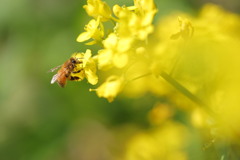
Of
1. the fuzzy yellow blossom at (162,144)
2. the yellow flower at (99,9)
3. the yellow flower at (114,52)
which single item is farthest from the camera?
the fuzzy yellow blossom at (162,144)

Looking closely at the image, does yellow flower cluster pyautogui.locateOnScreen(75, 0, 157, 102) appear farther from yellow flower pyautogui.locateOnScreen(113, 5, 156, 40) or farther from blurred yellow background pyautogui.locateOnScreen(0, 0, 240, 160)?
blurred yellow background pyautogui.locateOnScreen(0, 0, 240, 160)

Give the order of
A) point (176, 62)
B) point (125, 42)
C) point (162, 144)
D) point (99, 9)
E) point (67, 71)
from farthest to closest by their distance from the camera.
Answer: point (162, 144), point (67, 71), point (99, 9), point (176, 62), point (125, 42)

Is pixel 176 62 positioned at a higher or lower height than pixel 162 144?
higher

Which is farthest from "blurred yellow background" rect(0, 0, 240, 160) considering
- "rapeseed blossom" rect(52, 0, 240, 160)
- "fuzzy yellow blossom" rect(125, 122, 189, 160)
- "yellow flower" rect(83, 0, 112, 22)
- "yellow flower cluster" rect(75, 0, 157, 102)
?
"yellow flower cluster" rect(75, 0, 157, 102)

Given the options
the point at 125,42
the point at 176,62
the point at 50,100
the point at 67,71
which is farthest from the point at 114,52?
the point at 50,100

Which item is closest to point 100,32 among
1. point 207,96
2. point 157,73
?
point 157,73

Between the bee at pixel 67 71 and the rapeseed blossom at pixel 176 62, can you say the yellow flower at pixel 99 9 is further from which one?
the bee at pixel 67 71

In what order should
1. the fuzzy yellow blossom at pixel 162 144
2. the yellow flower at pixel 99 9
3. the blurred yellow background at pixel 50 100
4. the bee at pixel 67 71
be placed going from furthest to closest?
the blurred yellow background at pixel 50 100 → the fuzzy yellow blossom at pixel 162 144 → the bee at pixel 67 71 → the yellow flower at pixel 99 9

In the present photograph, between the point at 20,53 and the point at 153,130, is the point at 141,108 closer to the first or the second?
the point at 153,130

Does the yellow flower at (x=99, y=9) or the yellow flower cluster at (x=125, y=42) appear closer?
the yellow flower cluster at (x=125, y=42)

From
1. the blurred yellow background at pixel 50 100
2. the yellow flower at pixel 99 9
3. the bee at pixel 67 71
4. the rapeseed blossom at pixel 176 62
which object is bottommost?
the blurred yellow background at pixel 50 100

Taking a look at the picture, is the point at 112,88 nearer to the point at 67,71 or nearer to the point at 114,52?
the point at 114,52

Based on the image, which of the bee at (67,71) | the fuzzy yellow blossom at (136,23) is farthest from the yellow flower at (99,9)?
the bee at (67,71)
